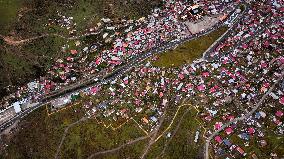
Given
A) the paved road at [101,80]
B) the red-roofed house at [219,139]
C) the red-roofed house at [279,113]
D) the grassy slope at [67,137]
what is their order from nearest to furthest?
the red-roofed house at [219,139] < the red-roofed house at [279,113] < the grassy slope at [67,137] < the paved road at [101,80]

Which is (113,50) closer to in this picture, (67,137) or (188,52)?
(188,52)

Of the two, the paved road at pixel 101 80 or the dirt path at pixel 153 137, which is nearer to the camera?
the dirt path at pixel 153 137

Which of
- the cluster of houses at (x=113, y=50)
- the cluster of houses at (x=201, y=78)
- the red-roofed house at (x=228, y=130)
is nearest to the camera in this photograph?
the red-roofed house at (x=228, y=130)

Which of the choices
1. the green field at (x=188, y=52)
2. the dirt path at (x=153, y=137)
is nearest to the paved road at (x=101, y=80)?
the green field at (x=188, y=52)

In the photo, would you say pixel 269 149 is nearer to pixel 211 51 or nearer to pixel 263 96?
pixel 263 96

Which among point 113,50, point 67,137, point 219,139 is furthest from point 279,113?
point 67,137

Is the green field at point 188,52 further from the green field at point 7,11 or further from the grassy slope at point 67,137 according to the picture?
the green field at point 7,11

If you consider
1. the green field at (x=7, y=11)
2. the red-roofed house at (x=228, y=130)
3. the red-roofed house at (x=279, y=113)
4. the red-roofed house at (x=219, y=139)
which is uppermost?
the red-roofed house at (x=279, y=113)

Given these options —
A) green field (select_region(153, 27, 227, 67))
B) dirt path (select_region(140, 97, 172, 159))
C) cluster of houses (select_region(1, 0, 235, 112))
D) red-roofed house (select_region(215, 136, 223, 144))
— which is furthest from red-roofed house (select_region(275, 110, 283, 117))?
cluster of houses (select_region(1, 0, 235, 112))
